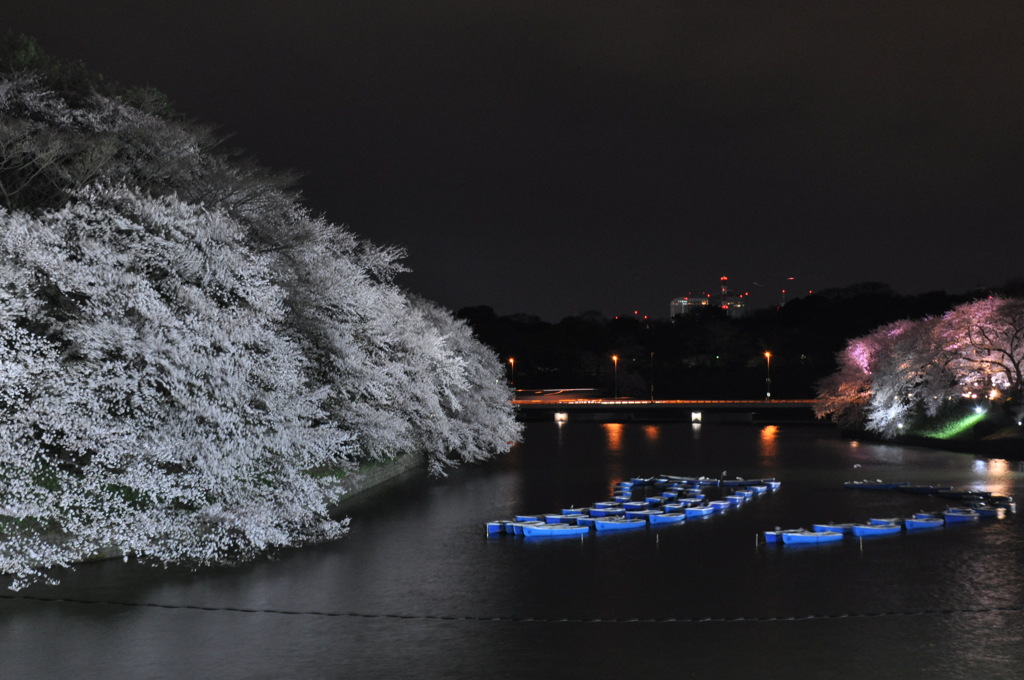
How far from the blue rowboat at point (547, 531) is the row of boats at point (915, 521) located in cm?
431

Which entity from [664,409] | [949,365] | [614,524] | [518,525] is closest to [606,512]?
[614,524]

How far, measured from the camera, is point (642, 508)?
1027 inches

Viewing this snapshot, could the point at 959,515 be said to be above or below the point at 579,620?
above

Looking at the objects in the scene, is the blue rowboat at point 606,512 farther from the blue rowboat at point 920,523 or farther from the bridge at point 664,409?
the bridge at point 664,409

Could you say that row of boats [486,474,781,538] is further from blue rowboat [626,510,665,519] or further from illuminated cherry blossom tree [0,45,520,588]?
illuminated cherry blossom tree [0,45,520,588]

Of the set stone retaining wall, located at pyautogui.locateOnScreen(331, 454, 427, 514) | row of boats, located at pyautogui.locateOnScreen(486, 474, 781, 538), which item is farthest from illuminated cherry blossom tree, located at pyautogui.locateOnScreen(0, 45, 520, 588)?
stone retaining wall, located at pyautogui.locateOnScreen(331, 454, 427, 514)

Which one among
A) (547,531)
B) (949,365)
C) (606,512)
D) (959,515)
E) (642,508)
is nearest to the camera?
(547,531)

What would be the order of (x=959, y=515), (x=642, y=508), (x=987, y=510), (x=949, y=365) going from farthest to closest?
(x=949, y=365) → (x=642, y=508) → (x=987, y=510) → (x=959, y=515)

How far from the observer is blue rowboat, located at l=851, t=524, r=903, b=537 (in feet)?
72.3

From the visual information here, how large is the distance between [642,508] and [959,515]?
7.86m

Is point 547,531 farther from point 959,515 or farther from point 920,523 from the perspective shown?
point 959,515

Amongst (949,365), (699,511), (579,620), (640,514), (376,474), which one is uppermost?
(949,365)

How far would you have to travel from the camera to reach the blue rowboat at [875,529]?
22047 mm

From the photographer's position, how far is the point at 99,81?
25.3 metres
